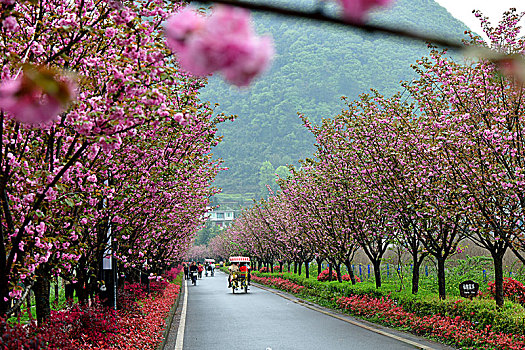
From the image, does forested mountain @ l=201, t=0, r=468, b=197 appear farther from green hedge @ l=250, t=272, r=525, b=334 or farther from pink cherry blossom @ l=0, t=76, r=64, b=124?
pink cherry blossom @ l=0, t=76, r=64, b=124

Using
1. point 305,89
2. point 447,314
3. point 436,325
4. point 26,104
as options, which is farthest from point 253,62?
point 305,89

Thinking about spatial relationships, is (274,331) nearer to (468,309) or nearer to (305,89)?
(468,309)

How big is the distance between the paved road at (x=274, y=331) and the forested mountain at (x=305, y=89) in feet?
240

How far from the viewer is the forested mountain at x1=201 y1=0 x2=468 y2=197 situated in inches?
4427

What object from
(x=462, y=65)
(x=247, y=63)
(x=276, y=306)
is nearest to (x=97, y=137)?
(x=247, y=63)

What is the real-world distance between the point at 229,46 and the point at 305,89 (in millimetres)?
148345

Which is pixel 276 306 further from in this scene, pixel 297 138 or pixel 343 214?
pixel 297 138

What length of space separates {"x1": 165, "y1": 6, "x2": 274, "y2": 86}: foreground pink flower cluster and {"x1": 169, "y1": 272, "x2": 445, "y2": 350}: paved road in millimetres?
11040

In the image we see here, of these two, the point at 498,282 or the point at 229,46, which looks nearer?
the point at 229,46

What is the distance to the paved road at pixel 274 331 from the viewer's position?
39.4 ft

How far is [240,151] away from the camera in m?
186

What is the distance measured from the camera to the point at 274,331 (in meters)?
14.7

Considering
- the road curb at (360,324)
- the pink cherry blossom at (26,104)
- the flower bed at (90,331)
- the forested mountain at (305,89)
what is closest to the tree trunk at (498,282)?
the road curb at (360,324)

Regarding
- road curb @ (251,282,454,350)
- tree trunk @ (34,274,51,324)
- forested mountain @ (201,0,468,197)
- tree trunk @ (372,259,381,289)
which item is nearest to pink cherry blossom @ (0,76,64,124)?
tree trunk @ (34,274,51,324)
